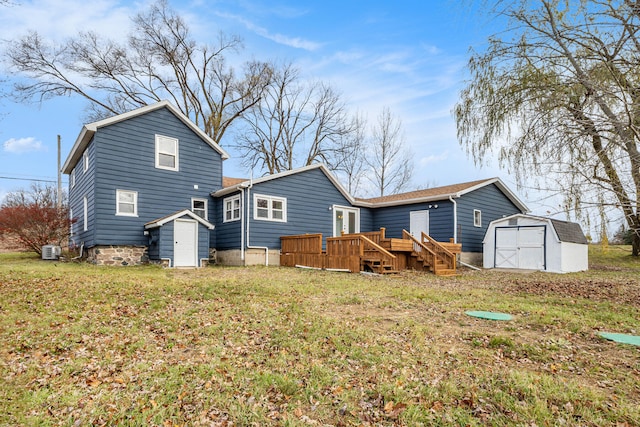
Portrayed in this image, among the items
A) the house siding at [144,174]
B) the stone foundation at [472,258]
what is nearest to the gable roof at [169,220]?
the house siding at [144,174]

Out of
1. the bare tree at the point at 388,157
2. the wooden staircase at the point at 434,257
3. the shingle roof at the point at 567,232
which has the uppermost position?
the bare tree at the point at 388,157

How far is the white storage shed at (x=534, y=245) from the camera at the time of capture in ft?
48.1

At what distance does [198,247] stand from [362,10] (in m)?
10.4

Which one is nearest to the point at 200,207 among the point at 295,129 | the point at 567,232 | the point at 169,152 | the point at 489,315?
the point at 169,152

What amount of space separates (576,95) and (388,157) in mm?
24718

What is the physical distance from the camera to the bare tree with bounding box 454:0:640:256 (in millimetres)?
4586

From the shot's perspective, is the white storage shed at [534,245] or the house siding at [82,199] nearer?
the house siding at [82,199]

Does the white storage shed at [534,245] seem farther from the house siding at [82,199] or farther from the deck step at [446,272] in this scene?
the house siding at [82,199]

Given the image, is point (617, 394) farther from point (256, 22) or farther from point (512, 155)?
point (256, 22)

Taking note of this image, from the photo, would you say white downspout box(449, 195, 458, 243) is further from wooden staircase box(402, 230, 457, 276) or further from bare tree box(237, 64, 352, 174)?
bare tree box(237, 64, 352, 174)

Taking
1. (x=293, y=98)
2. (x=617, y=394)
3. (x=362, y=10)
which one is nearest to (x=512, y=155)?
(x=617, y=394)

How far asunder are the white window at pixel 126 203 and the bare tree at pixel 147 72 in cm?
1203

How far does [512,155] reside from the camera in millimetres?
7336

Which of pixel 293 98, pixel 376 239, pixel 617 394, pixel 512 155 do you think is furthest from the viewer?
pixel 293 98
